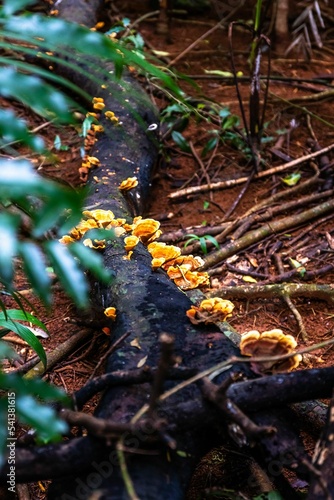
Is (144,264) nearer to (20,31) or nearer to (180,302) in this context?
(180,302)

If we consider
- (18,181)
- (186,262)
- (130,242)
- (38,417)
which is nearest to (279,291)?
(186,262)

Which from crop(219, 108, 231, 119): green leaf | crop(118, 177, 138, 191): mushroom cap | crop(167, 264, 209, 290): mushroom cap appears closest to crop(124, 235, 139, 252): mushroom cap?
crop(167, 264, 209, 290): mushroom cap

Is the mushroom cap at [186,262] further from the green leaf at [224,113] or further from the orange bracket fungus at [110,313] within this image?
the green leaf at [224,113]

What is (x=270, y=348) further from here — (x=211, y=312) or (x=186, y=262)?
(x=186, y=262)

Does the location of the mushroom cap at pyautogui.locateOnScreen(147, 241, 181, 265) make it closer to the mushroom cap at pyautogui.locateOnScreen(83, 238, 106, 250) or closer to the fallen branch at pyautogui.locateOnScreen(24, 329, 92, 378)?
the mushroom cap at pyautogui.locateOnScreen(83, 238, 106, 250)

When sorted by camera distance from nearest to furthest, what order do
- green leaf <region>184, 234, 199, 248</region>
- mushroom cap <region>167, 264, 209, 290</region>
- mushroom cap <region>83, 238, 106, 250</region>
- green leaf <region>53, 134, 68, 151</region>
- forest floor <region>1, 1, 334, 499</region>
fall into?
mushroom cap <region>167, 264, 209, 290</region>
mushroom cap <region>83, 238, 106, 250</region>
forest floor <region>1, 1, 334, 499</region>
green leaf <region>184, 234, 199, 248</region>
green leaf <region>53, 134, 68, 151</region>

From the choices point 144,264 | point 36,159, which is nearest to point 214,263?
point 144,264

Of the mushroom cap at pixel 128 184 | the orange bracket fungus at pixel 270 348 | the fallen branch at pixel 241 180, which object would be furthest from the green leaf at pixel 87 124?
the orange bracket fungus at pixel 270 348
